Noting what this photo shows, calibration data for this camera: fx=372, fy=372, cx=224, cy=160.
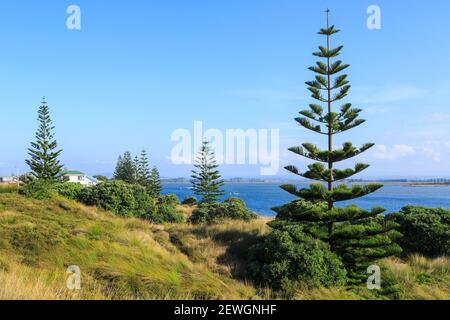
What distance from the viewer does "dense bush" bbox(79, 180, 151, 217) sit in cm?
1942

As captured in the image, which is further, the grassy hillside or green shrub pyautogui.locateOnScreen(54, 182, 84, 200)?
green shrub pyautogui.locateOnScreen(54, 182, 84, 200)

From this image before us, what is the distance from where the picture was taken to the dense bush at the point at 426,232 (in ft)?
38.2

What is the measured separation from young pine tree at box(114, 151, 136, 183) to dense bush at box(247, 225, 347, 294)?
188 ft

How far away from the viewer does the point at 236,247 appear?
12031mm

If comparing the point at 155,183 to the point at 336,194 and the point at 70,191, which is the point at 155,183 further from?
the point at 336,194

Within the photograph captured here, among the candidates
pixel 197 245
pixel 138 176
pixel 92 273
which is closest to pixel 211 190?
pixel 138 176

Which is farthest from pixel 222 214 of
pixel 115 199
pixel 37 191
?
pixel 37 191

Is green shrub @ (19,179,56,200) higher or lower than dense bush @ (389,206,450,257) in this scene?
higher

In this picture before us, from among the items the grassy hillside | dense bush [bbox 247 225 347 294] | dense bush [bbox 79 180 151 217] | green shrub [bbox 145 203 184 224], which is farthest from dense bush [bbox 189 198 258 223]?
dense bush [bbox 247 225 347 294]

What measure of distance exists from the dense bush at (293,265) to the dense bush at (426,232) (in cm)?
390

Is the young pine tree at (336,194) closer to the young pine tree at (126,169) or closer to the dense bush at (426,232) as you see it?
the dense bush at (426,232)

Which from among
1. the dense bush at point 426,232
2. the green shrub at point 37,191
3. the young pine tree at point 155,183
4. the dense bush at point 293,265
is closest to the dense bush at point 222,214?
the dense bush at point 426,232

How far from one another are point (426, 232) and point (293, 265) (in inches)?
223

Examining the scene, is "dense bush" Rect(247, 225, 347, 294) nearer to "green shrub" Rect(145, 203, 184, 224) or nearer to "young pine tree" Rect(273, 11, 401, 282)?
"young pine tree" Rect(273, 11, 401, 282)
